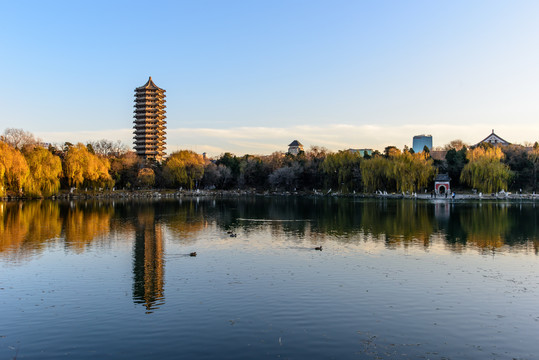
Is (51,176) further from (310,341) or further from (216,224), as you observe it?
(310,341)

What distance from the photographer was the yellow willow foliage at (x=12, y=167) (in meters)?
43.7

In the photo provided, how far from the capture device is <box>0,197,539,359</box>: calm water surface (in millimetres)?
8266

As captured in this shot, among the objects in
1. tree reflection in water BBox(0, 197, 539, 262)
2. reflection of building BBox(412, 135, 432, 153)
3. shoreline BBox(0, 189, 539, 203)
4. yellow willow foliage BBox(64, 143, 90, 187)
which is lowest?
tree reflection in water BBox(0, 197, 539, 262)

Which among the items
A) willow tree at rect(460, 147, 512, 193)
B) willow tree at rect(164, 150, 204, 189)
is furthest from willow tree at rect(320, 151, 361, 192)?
willow tree at rect(164, 150, 204, 189)

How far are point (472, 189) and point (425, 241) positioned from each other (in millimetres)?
43754

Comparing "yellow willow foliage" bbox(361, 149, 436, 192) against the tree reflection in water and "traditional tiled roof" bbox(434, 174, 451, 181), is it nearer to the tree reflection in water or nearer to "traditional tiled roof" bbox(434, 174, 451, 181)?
"traditional tiled roof" bbox(434, 174, 451, 181)

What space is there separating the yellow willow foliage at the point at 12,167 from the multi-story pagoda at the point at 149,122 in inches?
1762

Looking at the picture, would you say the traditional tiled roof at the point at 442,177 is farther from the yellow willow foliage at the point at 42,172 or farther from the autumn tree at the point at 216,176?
the yellow willow foliage at the point at 42,172

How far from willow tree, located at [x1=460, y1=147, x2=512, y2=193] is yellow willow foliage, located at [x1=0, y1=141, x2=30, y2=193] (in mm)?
50327

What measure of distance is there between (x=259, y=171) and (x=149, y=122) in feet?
93.9

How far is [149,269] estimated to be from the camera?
14.6m

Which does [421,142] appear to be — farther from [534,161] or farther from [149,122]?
[149,122]

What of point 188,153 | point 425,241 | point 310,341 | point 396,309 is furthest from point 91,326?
point 188,153

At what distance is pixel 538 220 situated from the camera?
95.8 ft
